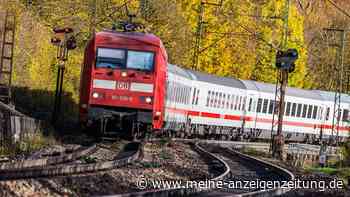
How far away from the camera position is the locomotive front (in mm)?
19922

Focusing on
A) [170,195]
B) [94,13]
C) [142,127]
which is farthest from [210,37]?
[170,195]

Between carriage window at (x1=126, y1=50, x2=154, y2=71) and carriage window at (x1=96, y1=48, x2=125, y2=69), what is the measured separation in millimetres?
219

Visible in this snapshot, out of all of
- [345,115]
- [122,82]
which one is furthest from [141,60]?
[345,115]

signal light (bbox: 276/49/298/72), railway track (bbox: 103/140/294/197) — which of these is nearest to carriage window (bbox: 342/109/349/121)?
signal light (bbox: 276/49/298/72)

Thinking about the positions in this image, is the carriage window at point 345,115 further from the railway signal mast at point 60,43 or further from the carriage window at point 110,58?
the carriage window at point 110,58

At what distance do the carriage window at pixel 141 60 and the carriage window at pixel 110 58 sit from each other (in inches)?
8.6

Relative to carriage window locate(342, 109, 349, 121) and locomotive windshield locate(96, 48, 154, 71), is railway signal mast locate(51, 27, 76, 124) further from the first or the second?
carriage window locate(342, 109, 349, 121)

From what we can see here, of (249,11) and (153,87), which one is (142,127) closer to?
(153,87)

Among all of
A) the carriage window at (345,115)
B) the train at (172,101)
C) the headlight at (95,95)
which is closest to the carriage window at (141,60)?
the train at (172,101)

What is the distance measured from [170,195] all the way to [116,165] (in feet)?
13.9

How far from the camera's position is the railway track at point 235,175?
9.82 meters

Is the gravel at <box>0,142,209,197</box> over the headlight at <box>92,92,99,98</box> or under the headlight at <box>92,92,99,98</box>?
under

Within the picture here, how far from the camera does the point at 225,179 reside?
523 inches

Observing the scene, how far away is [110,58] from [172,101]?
794cm
